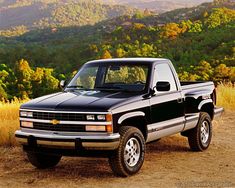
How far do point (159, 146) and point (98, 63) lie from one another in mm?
2224

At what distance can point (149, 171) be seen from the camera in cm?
730

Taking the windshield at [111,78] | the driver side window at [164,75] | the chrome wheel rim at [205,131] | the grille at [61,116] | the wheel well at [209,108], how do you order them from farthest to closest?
1. the wheel well at [209,108]
2. the chrome wheel rim at [205,131]
3. the driver side window at [164,75]
4. the windshield at [111,78]
5. the grille at [61,116]

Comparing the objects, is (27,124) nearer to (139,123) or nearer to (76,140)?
(76,140)

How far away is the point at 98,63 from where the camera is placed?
838 centimetres

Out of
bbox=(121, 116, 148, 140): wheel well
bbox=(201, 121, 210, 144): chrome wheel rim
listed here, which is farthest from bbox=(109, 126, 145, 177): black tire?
bbox=(201, 121, 210, 144): chrome wheel rim

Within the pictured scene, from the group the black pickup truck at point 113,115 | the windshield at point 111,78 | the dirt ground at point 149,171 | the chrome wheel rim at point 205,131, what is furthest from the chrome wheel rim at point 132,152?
the chrome wheel rim at point 205,131

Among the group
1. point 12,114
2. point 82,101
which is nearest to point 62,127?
point 82,101

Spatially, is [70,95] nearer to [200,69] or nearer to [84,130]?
[84,130]

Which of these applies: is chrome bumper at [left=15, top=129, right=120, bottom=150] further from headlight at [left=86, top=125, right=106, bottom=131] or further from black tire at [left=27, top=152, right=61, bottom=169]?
black tire at [left=27, top=152, right=61, bottom=169]

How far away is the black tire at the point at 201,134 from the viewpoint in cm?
883

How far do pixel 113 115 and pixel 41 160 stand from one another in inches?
67.3

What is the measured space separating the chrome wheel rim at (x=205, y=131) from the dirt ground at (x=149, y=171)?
0.73 ft

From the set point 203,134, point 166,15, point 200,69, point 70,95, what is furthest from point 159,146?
point 166,15

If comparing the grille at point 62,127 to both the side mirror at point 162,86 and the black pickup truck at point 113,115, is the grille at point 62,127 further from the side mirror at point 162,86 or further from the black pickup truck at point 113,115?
the side mirror at point 162,86
